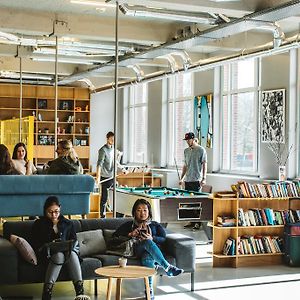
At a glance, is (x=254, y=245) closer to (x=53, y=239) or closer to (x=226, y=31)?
(x=226, y=31)

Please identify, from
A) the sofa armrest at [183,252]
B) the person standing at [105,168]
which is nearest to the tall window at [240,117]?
the person standing at [105,168]

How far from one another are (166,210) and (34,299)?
111 inches

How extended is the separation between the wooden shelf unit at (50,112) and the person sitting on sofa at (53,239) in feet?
40.1

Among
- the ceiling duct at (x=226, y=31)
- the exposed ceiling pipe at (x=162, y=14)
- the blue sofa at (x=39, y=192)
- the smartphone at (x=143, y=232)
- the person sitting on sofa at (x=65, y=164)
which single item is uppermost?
the exposed ceiling pipe at (x=162, y=14)

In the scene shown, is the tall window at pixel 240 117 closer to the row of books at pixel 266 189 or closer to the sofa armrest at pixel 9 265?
the row of books at pixel 266 189

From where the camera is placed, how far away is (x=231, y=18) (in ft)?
30.5

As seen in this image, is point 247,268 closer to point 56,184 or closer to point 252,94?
point 56,184

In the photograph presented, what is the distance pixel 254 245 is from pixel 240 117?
5336mm

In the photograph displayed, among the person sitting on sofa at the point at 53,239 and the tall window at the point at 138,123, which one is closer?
the person sitting on sofa at the point at 53,239

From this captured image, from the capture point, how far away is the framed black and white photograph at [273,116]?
11.9m

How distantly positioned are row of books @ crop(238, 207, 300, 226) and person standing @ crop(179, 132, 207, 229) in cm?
232

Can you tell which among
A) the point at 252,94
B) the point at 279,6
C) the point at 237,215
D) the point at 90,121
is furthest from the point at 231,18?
the point at 90,121

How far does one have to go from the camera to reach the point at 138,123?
19.3m

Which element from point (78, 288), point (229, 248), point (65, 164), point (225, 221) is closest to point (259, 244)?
point (229, 248)
